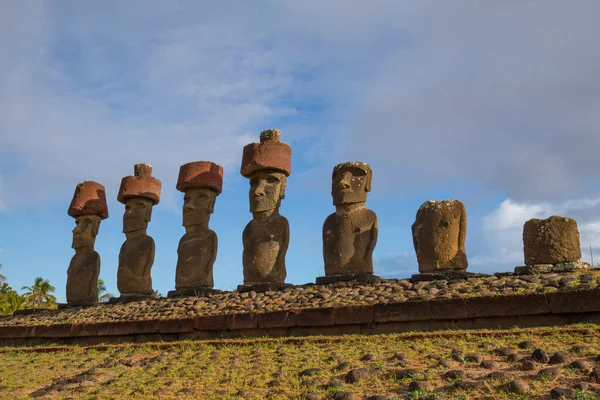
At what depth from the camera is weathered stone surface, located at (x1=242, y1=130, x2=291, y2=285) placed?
1112 cm

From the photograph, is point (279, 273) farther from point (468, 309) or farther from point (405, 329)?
point (468, 309)

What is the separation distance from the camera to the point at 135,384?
6340mm

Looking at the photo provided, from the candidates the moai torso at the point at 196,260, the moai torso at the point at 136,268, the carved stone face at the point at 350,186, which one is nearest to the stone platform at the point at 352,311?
the moai torso at the point at 196,260

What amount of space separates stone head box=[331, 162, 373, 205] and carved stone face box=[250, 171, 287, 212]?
4.11 feet

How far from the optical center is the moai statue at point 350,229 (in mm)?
10312

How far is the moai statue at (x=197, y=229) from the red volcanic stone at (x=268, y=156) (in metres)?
1.16

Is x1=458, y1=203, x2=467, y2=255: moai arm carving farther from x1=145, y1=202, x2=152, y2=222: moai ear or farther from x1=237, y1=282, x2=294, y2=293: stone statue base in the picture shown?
x1=145, y1=202, x2=152, y2=222: moai ear

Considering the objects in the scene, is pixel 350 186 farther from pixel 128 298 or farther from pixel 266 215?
pixel 128 298

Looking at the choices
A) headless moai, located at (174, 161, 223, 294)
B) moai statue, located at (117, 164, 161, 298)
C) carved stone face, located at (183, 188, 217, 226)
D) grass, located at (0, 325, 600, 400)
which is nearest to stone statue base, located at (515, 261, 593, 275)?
grass, located at (0, 325, 600, 400)

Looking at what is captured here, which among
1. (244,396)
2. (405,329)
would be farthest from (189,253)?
(244,396)

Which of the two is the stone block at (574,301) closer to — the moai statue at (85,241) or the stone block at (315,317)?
the stone block at (315,317)

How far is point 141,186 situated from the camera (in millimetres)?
14016

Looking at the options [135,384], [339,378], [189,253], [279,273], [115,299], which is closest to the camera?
[339,378]

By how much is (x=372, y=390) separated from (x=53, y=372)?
15.8 feet
